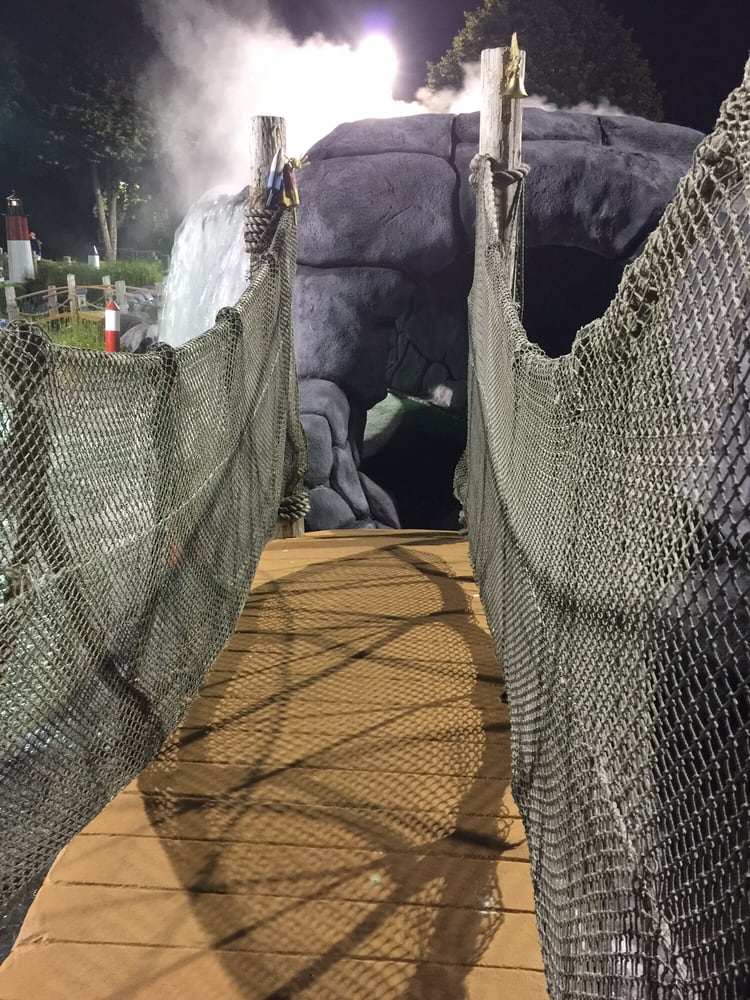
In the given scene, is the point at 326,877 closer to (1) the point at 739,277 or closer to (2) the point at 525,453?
(2) the point at 525,453

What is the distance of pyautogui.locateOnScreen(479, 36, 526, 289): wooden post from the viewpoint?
362 cm

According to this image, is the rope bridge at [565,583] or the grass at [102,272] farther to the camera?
the grass at [102,272]

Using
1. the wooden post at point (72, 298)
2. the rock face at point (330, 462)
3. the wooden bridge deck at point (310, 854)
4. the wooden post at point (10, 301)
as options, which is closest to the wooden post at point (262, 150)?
the wooden bridge deck at point (310, 854)

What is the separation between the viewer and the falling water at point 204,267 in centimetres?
1007

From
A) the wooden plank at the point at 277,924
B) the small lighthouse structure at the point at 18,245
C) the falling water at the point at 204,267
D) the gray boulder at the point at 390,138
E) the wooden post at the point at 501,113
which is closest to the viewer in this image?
the wooden plank at the point at 277,924

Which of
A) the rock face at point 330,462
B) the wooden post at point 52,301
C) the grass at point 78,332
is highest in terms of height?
the wooden post at point 52,301

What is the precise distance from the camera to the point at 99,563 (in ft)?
5.84

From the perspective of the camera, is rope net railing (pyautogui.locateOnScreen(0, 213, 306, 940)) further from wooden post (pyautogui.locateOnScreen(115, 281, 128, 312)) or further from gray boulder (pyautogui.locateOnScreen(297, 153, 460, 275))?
wooden post (pyautogui.locateOnScreen(115, 281, 128, 312))

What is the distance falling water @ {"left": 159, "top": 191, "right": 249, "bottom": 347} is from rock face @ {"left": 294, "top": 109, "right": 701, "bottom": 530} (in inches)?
98.5

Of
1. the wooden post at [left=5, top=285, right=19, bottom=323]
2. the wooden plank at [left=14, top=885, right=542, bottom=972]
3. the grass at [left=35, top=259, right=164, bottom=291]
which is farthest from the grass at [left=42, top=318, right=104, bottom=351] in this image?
the wooden plank at [left=14, top=885, right=542, bottom=972]

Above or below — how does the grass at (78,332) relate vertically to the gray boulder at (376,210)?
below

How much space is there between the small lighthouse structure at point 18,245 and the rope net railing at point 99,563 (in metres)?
9.42

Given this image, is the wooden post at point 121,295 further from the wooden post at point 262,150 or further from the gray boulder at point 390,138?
the wooden post at point 262,150

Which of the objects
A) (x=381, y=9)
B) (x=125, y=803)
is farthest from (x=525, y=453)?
(x=381, y=9)
